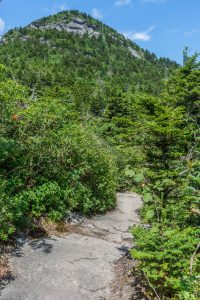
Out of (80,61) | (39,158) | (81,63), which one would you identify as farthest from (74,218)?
(80,61)

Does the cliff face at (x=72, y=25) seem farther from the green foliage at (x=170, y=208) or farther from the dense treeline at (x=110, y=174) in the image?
the green foliage at (x=170, y=208)

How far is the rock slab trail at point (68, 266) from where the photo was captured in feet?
25.4

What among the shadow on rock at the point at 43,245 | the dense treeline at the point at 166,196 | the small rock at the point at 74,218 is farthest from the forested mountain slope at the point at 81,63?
the shadow on rock at the point at 43,245

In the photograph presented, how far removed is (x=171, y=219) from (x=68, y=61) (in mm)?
104169

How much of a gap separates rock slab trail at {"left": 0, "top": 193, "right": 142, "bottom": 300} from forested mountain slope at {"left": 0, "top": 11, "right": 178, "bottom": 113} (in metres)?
45.9

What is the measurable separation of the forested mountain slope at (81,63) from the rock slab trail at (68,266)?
151 ft

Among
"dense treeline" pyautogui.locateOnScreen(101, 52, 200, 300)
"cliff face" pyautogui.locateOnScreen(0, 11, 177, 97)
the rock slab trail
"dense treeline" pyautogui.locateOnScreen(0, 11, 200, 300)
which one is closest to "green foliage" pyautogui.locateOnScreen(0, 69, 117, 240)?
"dense treeline" pyautogui.locateOnScreen(0, 11, 200, 300)

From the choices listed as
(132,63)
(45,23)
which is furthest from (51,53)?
(45,23)

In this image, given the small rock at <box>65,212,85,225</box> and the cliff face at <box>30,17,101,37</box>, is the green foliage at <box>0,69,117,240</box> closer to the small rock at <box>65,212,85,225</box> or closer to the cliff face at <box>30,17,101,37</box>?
the small rock at <box>65,212,85,225</box>

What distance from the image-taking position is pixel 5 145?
9898 mm

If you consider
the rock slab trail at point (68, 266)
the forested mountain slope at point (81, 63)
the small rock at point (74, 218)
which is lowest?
the rock slab trail at point (68, 266)

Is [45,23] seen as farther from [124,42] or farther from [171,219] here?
[171,219]

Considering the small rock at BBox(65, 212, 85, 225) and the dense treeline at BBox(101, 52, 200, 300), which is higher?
the dense treeline at BBox(101, 52, 200, 300)

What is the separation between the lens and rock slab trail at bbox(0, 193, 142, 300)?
25.4 ft
